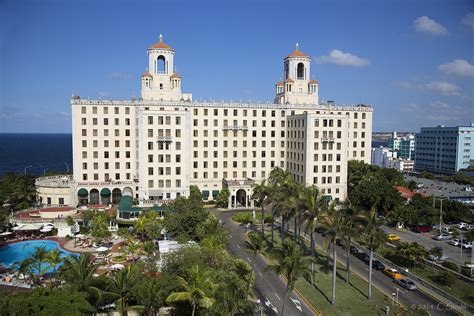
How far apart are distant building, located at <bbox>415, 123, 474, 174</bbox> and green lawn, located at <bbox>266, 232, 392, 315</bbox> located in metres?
145

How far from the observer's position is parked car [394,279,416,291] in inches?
1900

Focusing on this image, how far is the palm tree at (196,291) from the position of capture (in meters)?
32.8

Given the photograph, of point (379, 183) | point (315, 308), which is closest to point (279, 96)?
point (379, 183)

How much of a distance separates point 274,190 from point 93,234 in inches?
1242

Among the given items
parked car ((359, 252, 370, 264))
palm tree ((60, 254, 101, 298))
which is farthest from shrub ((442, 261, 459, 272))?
palm tree ((60, 254, 101, 298))

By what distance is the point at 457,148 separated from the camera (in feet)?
561

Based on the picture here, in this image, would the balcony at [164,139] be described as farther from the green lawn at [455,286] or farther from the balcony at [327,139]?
the green lawn at [455,286]

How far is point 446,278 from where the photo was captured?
162 feet

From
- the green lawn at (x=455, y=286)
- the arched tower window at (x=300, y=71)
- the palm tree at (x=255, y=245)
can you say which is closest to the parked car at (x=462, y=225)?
the green lawn at (x=455, y=286)

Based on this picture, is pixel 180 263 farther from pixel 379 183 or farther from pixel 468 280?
pixel 379 183

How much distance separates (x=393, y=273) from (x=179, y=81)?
230 ft

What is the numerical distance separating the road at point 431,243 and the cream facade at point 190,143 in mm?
24144

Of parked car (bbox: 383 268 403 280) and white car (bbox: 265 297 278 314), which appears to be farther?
parked car (bbox: 383 268 403 280)

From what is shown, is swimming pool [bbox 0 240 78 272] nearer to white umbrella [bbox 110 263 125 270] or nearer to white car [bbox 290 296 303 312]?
white umbrella [bbox 110 263 125 270]
